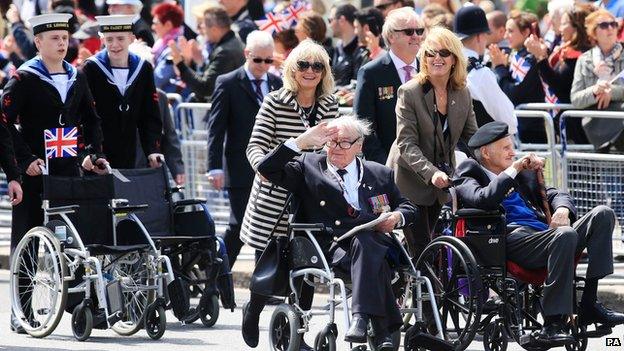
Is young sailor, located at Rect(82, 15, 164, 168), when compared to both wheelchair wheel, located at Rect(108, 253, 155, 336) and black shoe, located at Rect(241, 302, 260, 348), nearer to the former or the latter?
wheelchair wheel, located at Rect(108, 253, 155, 336)

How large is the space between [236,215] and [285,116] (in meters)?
2.13

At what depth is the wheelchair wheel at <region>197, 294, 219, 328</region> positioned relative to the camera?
11.8 metres

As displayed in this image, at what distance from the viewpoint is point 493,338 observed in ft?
32.9

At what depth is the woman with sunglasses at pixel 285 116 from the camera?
10773mm

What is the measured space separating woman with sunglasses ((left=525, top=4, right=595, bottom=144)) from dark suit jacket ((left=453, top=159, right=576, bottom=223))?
3.68 meters

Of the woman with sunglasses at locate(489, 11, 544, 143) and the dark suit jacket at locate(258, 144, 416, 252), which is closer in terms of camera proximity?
the dark suit jacket at locate(258, 144, 416, 252)

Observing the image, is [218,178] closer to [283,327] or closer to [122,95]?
[122,95]

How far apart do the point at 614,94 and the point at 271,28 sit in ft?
15.0

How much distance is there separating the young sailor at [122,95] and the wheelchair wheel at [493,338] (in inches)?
126

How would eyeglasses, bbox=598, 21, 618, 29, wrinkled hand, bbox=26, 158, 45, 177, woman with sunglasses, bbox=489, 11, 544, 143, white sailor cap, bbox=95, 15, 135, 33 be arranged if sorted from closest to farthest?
wrinkled hand, bbox=26, 158, 45, 177 < white sailor cap, bbox=95, 15, 135, 33 < eyeglasses, bbox=598, 21, 618, 29 < woman with sunglasses, bbox=489, 11, 544, 143

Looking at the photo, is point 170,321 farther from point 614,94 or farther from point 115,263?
point 614,94

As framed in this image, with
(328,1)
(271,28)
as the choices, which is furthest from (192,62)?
(328,1)

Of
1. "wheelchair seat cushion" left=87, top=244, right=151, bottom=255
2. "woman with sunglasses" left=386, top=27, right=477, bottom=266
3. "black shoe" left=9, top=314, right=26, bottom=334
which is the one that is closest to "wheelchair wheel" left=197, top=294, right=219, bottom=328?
"wheelchair seat cushion" left=87, top=244, right=151, bottom=255

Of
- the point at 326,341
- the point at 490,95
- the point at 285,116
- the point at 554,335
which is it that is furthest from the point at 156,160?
the point at 554,335
